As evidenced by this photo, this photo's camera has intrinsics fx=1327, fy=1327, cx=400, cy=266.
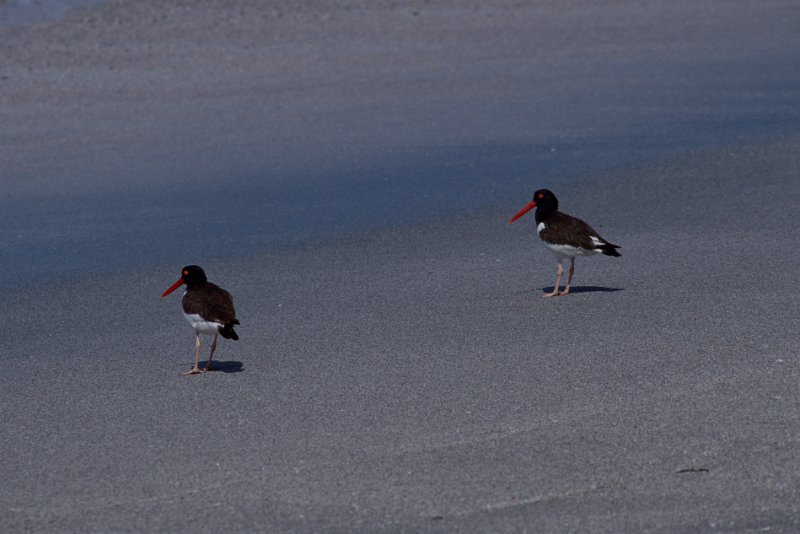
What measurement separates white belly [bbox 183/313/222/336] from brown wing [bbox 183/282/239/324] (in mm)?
20

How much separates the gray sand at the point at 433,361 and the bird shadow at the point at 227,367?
6cm

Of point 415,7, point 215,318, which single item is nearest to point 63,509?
point 215,318

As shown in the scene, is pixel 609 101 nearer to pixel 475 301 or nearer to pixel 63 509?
pixel 475 301

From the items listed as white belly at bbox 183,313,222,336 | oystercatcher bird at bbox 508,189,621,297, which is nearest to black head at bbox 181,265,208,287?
white belly at bbox 183,313,222,336

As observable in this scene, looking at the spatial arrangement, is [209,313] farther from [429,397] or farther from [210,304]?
[429,397]

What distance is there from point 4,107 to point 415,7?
8811mm

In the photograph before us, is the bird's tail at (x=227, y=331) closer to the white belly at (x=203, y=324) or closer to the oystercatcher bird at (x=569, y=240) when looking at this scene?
the white belly at (x=203, y=324)

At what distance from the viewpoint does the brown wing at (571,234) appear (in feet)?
27.3

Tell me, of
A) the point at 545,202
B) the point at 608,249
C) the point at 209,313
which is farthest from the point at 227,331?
the point at 545,202

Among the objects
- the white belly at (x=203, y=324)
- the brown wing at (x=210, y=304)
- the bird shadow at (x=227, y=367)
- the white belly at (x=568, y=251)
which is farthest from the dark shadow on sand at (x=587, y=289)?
the white belly at (x=203, y=324)

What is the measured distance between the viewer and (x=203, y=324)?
6980 millimetres

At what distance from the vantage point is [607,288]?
8.60 meters

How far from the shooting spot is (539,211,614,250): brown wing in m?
8.33

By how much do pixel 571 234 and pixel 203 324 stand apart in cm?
256
